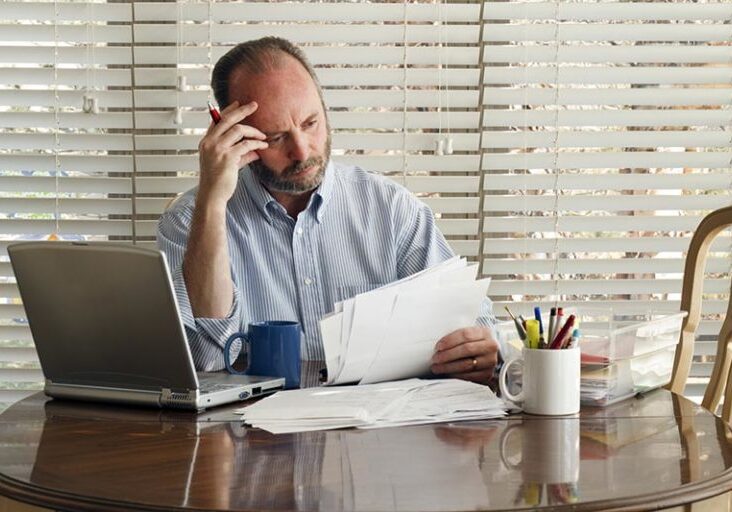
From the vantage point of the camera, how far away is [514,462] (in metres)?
1.37

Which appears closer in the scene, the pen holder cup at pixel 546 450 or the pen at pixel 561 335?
the pen holder cup at pixel 546 450

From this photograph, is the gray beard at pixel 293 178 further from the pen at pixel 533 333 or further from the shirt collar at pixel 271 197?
the pen at pixel 533 333

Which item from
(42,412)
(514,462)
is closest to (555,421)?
(514,462)

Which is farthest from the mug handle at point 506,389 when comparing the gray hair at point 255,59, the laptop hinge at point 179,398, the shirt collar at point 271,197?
the gray hair at point 255,59

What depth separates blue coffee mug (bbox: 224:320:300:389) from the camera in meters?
1.82

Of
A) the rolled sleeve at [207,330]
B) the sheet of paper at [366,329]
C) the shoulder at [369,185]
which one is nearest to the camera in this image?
the sheet of paper at [366,329]

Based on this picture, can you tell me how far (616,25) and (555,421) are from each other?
4.68 ft

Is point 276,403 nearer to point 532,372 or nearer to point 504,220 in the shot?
point 532,372

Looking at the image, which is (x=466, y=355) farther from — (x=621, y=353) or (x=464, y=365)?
(x=621, y=353)

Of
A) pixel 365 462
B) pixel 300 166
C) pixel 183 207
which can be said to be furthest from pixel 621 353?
pixel 183 207

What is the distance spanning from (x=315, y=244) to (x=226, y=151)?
304mm

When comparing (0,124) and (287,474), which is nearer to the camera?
(287,474)

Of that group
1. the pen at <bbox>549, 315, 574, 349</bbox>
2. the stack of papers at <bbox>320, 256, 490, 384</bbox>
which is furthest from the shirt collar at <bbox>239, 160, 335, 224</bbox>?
Answer: the pen at <bbox>549, 315, 574, 349</bbox>

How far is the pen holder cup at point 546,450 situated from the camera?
51.8 inches
